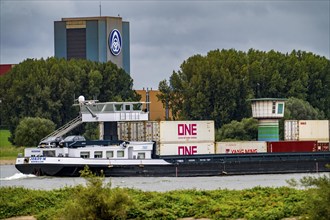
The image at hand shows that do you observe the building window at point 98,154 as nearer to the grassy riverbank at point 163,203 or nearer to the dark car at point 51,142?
the dark car at point 51,142

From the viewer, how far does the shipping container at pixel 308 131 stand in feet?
241

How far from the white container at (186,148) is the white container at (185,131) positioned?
26 centimetres

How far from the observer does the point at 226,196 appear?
38.2 metres

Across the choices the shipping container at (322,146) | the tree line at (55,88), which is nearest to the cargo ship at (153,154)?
the shipping container at (322,146)

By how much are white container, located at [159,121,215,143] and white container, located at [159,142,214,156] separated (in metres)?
0.26

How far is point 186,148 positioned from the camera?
6888cm

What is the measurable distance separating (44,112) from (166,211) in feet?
234

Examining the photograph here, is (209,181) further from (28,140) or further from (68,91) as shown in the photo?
(68,91)

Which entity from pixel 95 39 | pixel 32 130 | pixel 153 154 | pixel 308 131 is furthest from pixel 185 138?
pixel 95 39

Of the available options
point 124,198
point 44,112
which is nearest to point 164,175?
point 124,198

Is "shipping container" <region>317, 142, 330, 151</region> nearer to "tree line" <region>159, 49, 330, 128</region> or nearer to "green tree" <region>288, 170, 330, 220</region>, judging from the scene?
"tree line" <region>159, 49, 330, 128</region>

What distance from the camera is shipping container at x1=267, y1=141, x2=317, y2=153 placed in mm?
72000

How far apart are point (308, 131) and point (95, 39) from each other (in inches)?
2578

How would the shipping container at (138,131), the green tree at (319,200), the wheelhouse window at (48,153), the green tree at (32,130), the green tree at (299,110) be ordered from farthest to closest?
the green tree at (299,110) → the green tree at (32,130) → the shipping container at (138,131) → the wheelhouse window at (48,153) → the green tree at (319,200)
